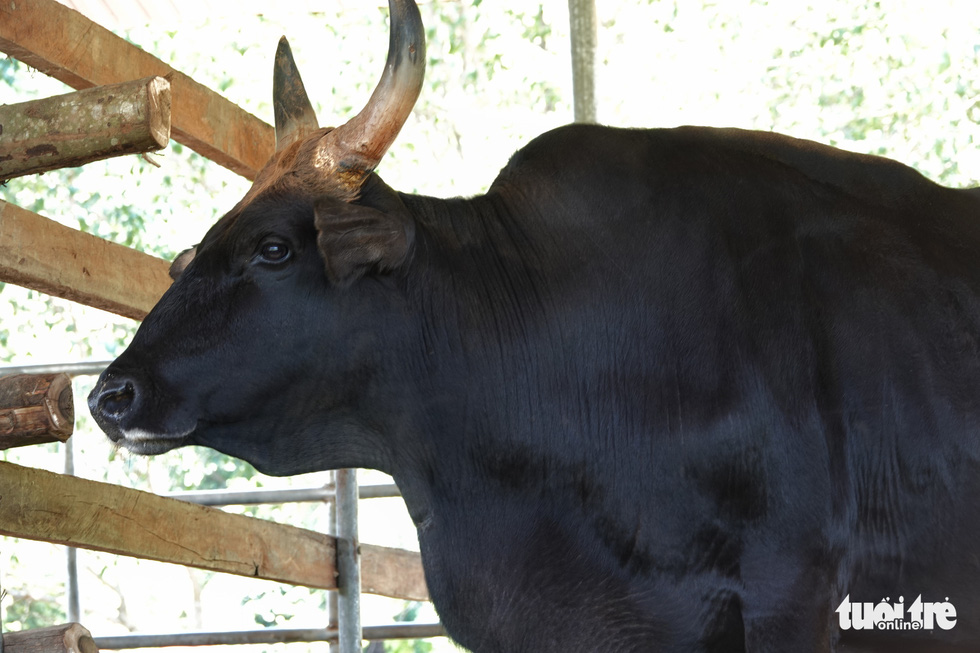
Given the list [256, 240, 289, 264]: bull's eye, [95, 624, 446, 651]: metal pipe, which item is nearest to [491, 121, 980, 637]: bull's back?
[256, 240, 289, 264]: bull's eye

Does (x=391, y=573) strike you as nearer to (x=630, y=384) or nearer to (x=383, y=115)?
(x=630, y=384)

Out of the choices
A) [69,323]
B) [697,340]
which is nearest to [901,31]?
[69,323]

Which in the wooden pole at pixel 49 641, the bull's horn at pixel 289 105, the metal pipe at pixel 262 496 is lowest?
the wooden pole at pixel 49 641

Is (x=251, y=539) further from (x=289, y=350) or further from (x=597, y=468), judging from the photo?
(x=597, y=468)

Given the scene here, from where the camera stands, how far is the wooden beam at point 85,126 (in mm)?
2854

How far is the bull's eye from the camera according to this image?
120 inches

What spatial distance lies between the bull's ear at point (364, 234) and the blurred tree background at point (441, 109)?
24.3 ft

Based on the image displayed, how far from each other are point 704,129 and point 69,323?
9652mm

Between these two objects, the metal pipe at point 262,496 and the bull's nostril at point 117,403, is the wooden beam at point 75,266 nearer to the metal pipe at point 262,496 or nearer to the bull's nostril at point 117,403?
the bull's nostril at point 117,403

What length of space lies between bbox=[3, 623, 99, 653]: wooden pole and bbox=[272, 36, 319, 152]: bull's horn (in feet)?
4.92

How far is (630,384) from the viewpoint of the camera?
2998 mm

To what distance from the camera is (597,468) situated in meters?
2.99

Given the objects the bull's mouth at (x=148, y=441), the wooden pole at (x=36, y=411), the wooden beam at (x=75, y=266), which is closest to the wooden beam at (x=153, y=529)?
the wooden pole at (x=36, y=411)

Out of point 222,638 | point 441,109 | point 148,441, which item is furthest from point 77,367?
point 441,109
